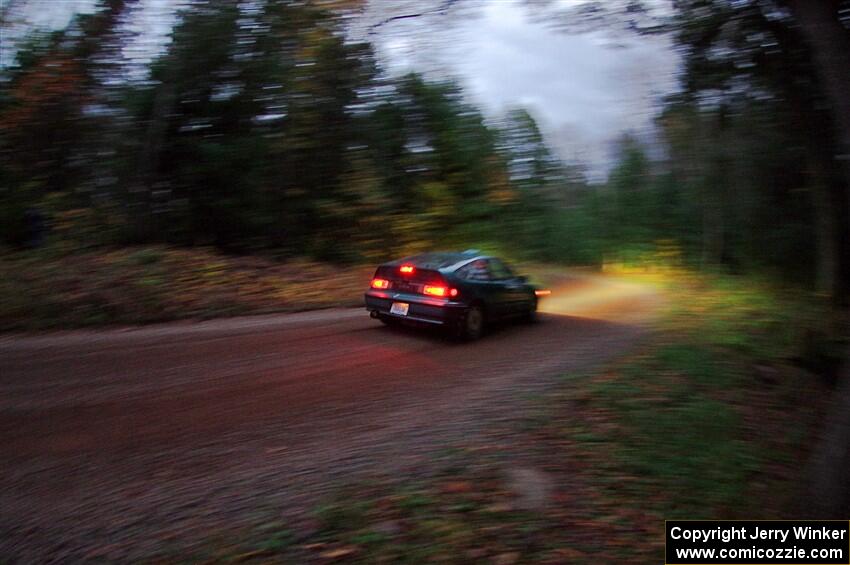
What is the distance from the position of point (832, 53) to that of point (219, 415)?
6.31m

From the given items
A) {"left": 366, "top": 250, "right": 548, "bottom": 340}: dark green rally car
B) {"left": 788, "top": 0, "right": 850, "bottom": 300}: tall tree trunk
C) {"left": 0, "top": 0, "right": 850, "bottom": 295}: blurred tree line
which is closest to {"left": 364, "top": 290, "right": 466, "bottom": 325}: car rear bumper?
{"left": 366, "top": 250, "right": 548, "bottom": 340}: dark green rally car

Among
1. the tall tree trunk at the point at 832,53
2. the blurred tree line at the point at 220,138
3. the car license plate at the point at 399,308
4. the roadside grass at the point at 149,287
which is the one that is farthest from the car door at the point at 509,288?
the blurred tree line at the point at 220,138

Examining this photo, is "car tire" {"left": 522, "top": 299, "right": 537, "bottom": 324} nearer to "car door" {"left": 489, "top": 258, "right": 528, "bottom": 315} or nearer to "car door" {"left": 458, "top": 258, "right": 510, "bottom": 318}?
"car door" {"left": 489, "top": 258, "right": 528, "bottom": 315}

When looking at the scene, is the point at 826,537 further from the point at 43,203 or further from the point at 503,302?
the point at 43,203

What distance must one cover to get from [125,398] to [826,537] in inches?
246

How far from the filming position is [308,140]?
662 inches

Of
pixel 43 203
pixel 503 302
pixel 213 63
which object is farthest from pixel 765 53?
pixel 43 203

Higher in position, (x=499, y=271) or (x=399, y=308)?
(x=499, y=271)

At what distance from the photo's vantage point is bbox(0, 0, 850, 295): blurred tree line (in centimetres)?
1268

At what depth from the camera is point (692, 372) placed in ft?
24.8

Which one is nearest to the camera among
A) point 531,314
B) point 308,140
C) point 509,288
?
point 509,288

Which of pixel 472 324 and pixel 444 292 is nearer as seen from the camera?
pixel 444 292

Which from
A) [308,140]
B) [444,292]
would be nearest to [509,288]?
[444,292]

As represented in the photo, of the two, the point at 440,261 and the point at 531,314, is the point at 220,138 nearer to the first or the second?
the point at 440,261
